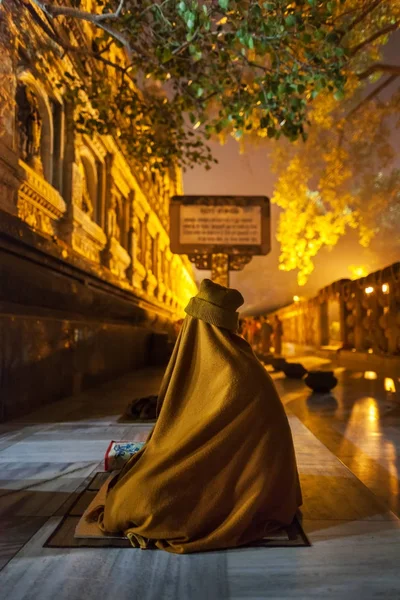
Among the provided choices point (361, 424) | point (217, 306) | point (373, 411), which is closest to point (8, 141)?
point (217, 306)

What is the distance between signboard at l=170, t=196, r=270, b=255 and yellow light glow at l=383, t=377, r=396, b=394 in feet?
12.8

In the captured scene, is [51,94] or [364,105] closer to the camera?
[51,94]

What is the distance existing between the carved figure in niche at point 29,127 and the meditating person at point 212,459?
4839 millimetres

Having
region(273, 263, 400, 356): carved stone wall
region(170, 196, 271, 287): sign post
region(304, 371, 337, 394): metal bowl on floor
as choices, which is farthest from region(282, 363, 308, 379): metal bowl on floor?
region(170, 196, 271, 287): sign post

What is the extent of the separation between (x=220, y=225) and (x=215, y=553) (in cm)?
857

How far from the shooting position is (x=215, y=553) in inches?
73.7

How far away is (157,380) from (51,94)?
17.7ft

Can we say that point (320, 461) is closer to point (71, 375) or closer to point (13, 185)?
point (71, 375)

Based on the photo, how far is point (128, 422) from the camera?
462cm

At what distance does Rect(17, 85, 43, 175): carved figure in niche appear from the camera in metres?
5.76

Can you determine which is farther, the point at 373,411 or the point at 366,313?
the point at 366,313

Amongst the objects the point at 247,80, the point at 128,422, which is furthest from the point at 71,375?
the point at 247,80

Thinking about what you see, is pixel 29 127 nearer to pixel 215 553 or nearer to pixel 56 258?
pixel 56 258

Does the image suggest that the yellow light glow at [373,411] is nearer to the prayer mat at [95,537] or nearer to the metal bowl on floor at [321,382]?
the metal bowl on floor at [321,382]
